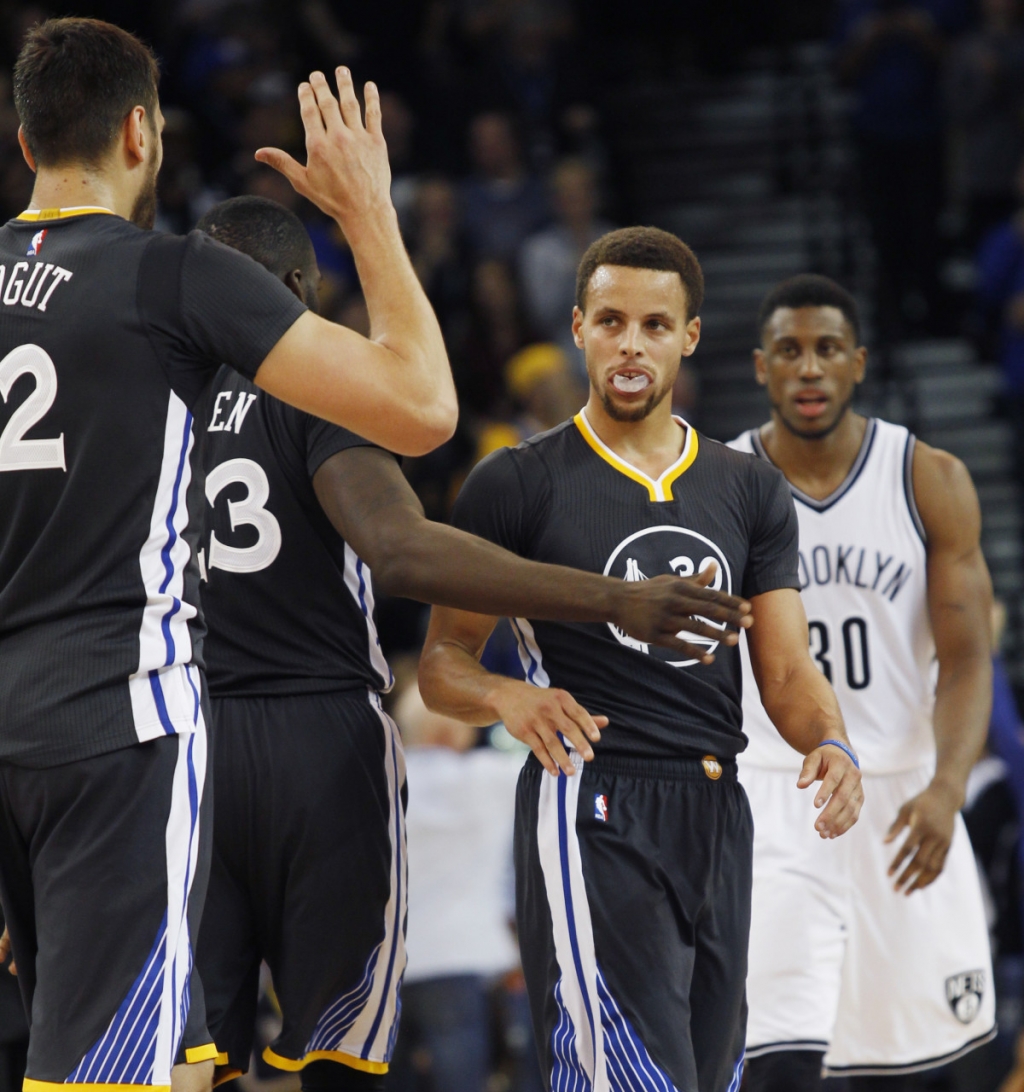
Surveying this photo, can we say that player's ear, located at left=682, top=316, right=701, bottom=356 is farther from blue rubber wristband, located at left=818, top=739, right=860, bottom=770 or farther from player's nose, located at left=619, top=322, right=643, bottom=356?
blue rubber wristband, located at left=818, top=739, right=860, bottom=770

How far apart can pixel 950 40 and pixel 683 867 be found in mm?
11379

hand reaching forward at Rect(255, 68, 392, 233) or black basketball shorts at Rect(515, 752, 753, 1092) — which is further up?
hand reaching forward at Rect(255, 68, 392, 233)

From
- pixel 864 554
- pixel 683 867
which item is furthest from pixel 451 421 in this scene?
pixel 864 554

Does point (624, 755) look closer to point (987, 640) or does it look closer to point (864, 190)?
point (987, 640)

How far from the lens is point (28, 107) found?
3.59m

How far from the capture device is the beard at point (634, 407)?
4.50 m

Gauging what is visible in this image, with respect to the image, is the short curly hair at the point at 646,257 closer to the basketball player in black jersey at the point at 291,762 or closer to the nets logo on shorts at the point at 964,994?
the basketball player in black jersey at the point at 291,762

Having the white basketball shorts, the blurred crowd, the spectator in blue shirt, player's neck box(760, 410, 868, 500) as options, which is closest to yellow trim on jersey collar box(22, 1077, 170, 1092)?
the white basketball shorts

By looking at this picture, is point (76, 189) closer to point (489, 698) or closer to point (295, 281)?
point (295, 281)

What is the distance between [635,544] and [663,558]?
8cm

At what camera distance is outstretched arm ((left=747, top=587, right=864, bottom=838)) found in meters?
4.04

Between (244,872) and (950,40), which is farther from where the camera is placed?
(950,40)

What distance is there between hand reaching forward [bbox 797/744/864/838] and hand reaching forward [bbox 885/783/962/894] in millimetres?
1278

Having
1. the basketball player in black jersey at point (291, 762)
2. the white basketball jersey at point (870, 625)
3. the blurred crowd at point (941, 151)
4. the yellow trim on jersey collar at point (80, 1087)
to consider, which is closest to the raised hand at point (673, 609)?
the basketball player in black jersey at point (291, 762)
